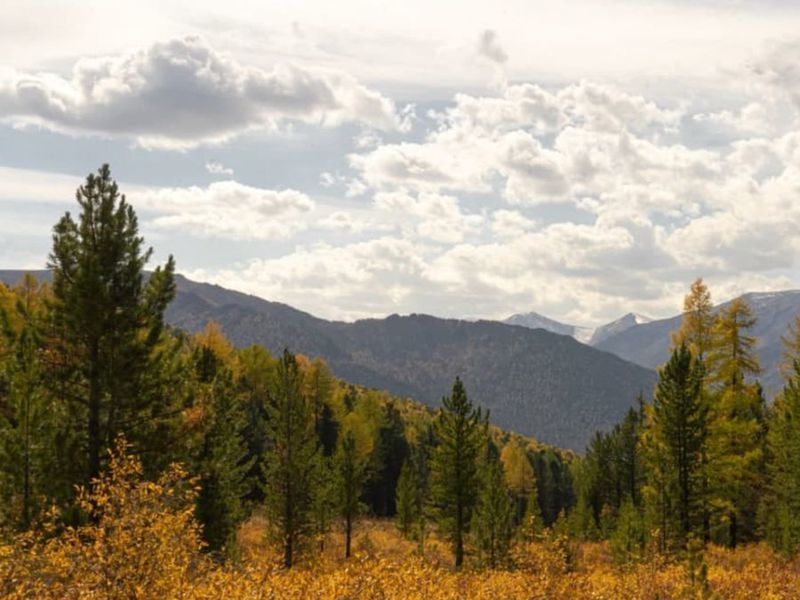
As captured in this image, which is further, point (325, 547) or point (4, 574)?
point (325, 547)

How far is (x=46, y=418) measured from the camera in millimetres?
19047

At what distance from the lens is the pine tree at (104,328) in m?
20.1

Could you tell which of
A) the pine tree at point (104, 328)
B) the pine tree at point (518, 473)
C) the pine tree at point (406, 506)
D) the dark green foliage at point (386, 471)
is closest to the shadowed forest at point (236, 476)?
the pine tree at point (104, 328)

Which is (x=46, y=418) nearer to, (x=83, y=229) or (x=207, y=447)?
(x=83, y=229)

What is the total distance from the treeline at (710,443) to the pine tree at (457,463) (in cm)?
815

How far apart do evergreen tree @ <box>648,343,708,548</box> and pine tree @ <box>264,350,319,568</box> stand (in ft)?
52.5

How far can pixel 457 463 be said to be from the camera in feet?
130

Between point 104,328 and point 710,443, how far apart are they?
26874 millimetres

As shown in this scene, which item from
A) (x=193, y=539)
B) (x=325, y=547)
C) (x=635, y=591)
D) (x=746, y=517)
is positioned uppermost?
(x=193, y=539)

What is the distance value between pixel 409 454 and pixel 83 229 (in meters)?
74.1

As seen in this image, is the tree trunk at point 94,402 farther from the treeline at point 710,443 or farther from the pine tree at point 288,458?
the treeline at point 710,443

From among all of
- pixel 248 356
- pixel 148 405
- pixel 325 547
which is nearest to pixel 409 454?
pixel 248 356

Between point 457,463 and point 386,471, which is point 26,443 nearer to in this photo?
point 457,463

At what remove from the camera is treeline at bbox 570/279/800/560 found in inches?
1218
